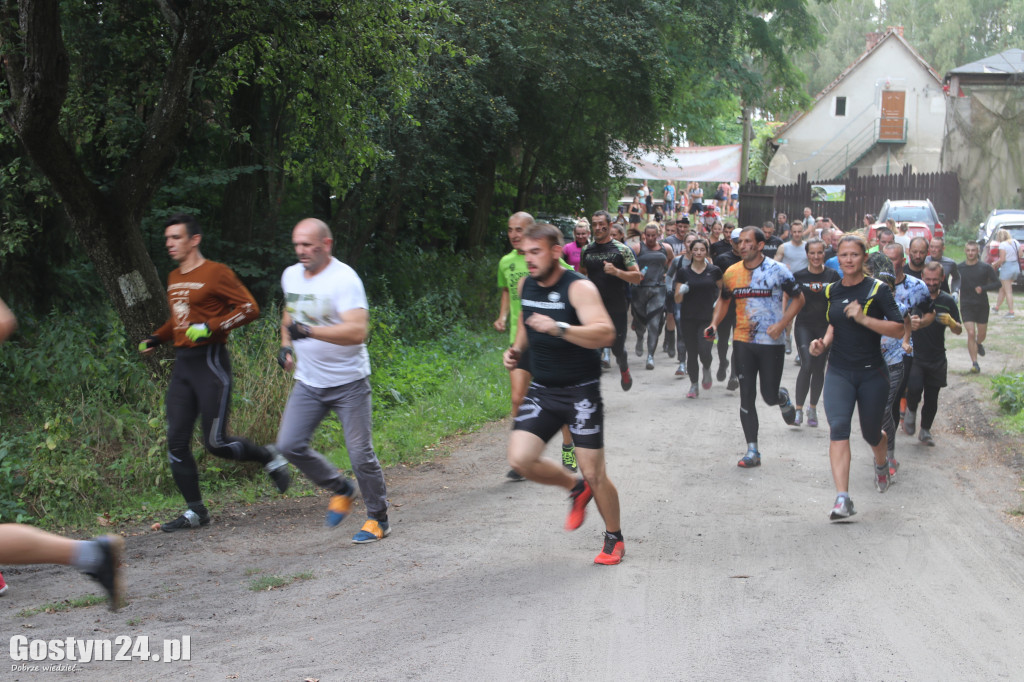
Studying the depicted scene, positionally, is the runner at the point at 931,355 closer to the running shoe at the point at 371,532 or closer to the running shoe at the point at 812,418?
the running shoe at the point at 812,418

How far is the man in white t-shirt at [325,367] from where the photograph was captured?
236 inches

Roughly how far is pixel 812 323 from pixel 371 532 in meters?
6.00

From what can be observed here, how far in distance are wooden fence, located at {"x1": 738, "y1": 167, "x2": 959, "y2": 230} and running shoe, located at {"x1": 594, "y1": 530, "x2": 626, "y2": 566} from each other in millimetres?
34428

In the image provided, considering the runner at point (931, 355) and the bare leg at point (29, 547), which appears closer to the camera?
the bare leg at point (29, 547)

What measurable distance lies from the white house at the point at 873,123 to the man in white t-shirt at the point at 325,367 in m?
47.8

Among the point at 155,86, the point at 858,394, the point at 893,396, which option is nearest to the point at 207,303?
the point at 858,394

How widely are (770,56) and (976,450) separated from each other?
19083mm

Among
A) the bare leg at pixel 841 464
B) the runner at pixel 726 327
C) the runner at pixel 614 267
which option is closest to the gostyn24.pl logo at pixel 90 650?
the bare leg at pixel 841 464

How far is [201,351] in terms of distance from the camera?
640 cm

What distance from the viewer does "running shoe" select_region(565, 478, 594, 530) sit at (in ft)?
19.6

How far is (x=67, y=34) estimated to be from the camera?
1061 cm

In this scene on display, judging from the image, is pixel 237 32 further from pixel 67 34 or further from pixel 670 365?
pixel 670 365

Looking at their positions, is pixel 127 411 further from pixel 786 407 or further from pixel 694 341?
pixel 694 341

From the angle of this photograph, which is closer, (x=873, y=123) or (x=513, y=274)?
(x=513, y=274)
